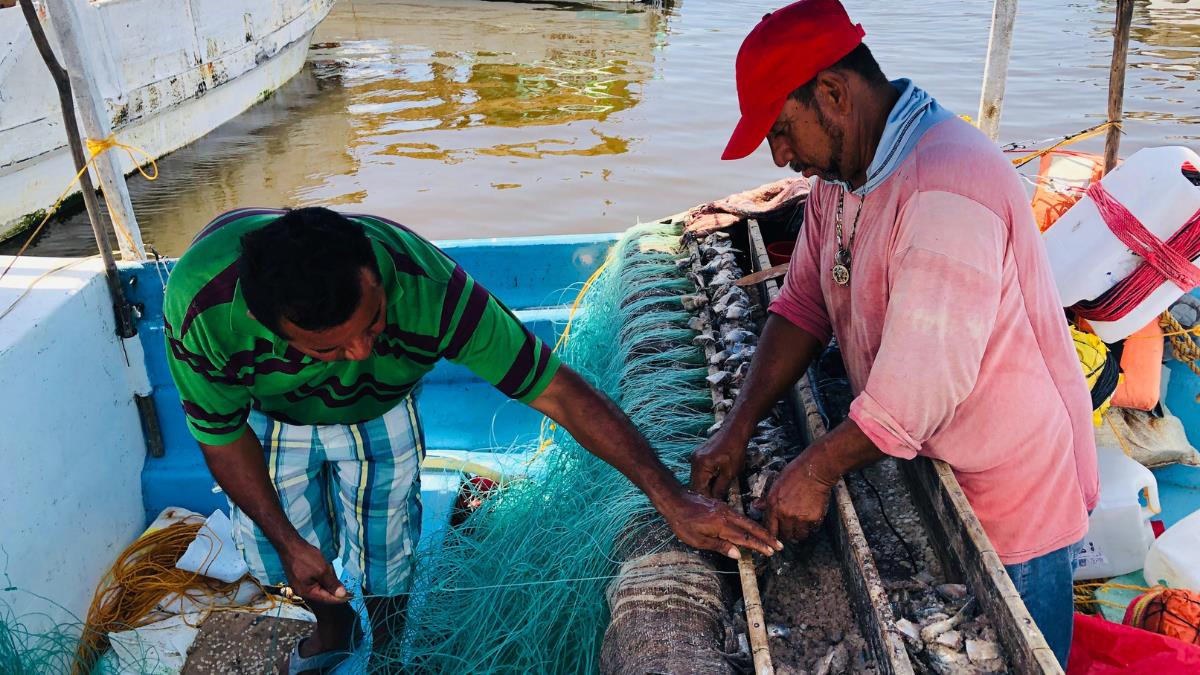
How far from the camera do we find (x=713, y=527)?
2.06 meters

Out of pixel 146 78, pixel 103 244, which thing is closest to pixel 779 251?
pixel 103 244

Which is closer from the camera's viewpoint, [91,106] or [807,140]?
[807,140]

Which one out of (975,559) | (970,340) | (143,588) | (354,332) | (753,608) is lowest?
(143,588)

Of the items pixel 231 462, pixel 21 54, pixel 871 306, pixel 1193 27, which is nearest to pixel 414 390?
pixel 231 462

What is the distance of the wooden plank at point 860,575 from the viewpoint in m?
1.62

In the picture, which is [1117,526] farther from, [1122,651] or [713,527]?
[713,527]

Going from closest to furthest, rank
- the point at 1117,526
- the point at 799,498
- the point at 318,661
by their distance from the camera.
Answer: the point at 799,498 → the point at 318,661 → the point at 1117,526

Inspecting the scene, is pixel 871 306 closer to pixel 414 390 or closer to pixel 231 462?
pixel 414 390

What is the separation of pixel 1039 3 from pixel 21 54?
17435 mm

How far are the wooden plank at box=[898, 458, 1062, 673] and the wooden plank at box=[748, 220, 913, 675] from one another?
0.60 feet

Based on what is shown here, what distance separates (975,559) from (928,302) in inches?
23.5

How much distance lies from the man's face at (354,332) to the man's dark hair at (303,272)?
24mm

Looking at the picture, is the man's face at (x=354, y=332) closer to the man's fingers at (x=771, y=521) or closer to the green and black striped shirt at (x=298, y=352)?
the green and black striped shirt at (x=298, y=352)

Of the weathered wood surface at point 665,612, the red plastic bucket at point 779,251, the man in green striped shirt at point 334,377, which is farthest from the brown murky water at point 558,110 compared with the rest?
the weathered wood surface at point 665,612
